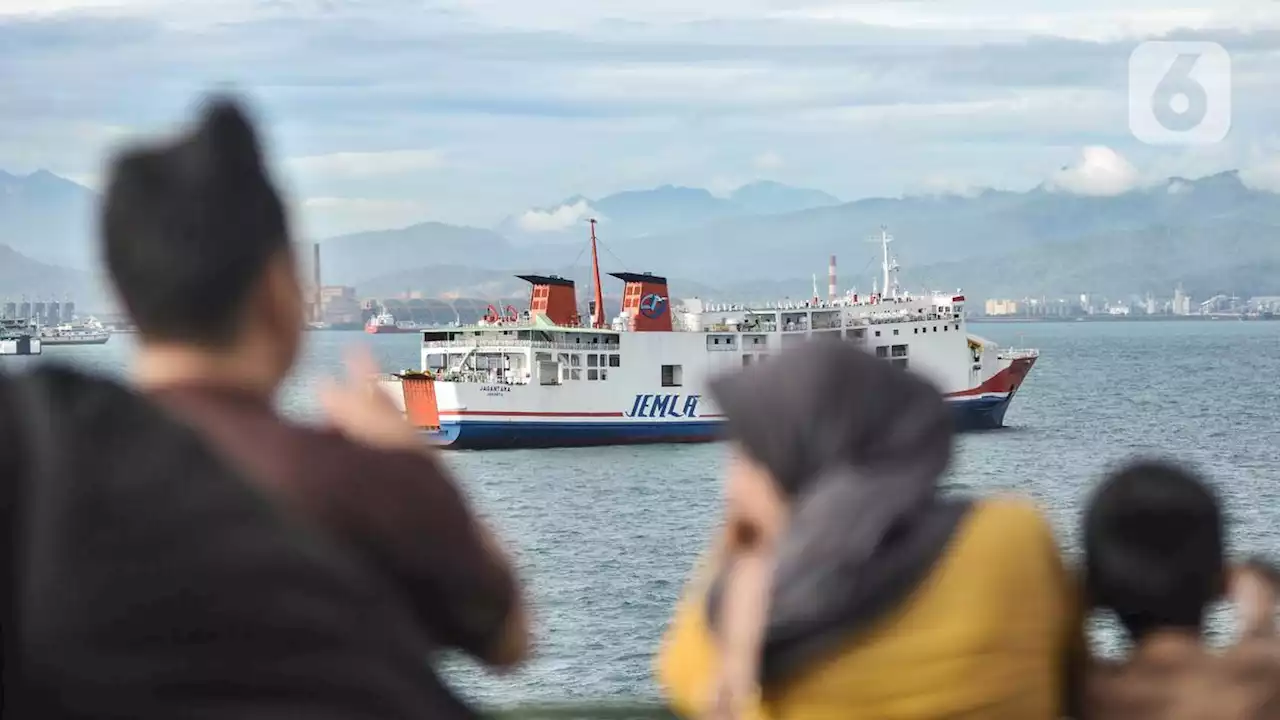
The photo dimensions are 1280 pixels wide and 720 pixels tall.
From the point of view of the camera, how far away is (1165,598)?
204cm

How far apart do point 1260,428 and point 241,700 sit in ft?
159

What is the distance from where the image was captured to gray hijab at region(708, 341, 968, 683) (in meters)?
1.69

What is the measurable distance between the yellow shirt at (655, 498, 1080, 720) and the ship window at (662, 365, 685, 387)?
37.4 metres

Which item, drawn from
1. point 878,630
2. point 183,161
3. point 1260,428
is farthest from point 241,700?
point 1260,428

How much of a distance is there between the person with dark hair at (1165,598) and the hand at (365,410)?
95 centimetres

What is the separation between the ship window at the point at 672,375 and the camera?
39.3 m

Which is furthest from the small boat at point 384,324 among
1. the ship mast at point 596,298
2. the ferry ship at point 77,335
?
the ship mast at point 596,298

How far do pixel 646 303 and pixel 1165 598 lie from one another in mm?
38849

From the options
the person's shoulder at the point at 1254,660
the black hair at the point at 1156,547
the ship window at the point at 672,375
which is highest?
the black hair at the point at 1156,547

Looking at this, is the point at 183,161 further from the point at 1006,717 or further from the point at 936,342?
the point at 936,342

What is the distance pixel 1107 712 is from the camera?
206cm

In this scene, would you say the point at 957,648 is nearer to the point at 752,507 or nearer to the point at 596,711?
the point at 752,507

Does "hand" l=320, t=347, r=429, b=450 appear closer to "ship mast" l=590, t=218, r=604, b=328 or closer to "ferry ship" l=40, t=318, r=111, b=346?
"ship mast" l=590, t=218, r=604, b=328

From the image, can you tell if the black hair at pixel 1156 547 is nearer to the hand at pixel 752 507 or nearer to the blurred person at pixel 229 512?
the hand at pixel 752 507
